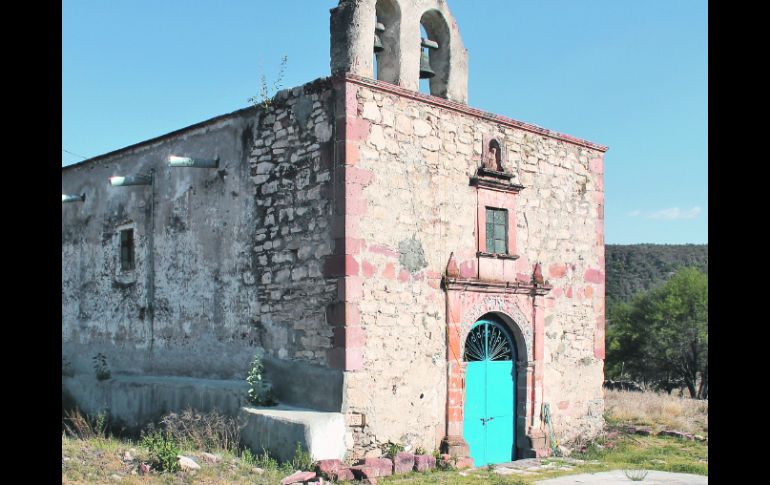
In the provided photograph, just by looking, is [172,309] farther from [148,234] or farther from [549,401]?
[549,401]

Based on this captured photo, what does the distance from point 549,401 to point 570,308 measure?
164 cm

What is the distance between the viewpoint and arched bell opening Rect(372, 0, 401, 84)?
1145 centimetres

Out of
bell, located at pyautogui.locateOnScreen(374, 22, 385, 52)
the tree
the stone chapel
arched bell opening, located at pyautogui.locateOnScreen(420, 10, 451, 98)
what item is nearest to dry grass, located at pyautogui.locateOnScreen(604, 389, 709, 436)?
the stone chapel

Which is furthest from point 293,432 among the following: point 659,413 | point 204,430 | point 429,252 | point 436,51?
point 659,413

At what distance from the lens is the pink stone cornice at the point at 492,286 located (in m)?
11.1

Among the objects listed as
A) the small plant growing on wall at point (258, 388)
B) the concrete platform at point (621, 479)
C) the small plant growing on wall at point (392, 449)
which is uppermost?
the small plant growing on wall at point (258, 388)

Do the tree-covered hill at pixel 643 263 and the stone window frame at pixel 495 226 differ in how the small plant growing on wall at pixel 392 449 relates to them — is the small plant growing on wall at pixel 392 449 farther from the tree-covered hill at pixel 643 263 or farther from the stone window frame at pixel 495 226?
the tree-covered hill at pixel 643 263

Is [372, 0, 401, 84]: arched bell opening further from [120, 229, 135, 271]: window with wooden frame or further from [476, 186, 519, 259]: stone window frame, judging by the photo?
[120, 229, 135, 271]: window with wooden frame

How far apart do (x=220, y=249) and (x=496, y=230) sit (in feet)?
14.0

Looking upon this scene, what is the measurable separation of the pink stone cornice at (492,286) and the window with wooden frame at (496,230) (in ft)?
→ 1.82

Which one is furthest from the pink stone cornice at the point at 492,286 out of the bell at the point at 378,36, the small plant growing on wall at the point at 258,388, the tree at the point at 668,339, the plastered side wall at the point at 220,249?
the tree at the point at 668,339

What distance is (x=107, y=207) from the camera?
14.5 meters

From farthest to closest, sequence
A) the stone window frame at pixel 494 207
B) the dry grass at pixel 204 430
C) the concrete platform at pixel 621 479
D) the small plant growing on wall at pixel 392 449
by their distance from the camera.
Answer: the stone window frame at pixel 494 207
the dry grass at pixel 204 430
the small plant growing on wall at pixel 392 449
the concrete platform at pixel 621 479

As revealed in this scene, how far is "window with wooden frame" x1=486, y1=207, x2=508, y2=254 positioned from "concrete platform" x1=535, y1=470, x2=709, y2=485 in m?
3.55
